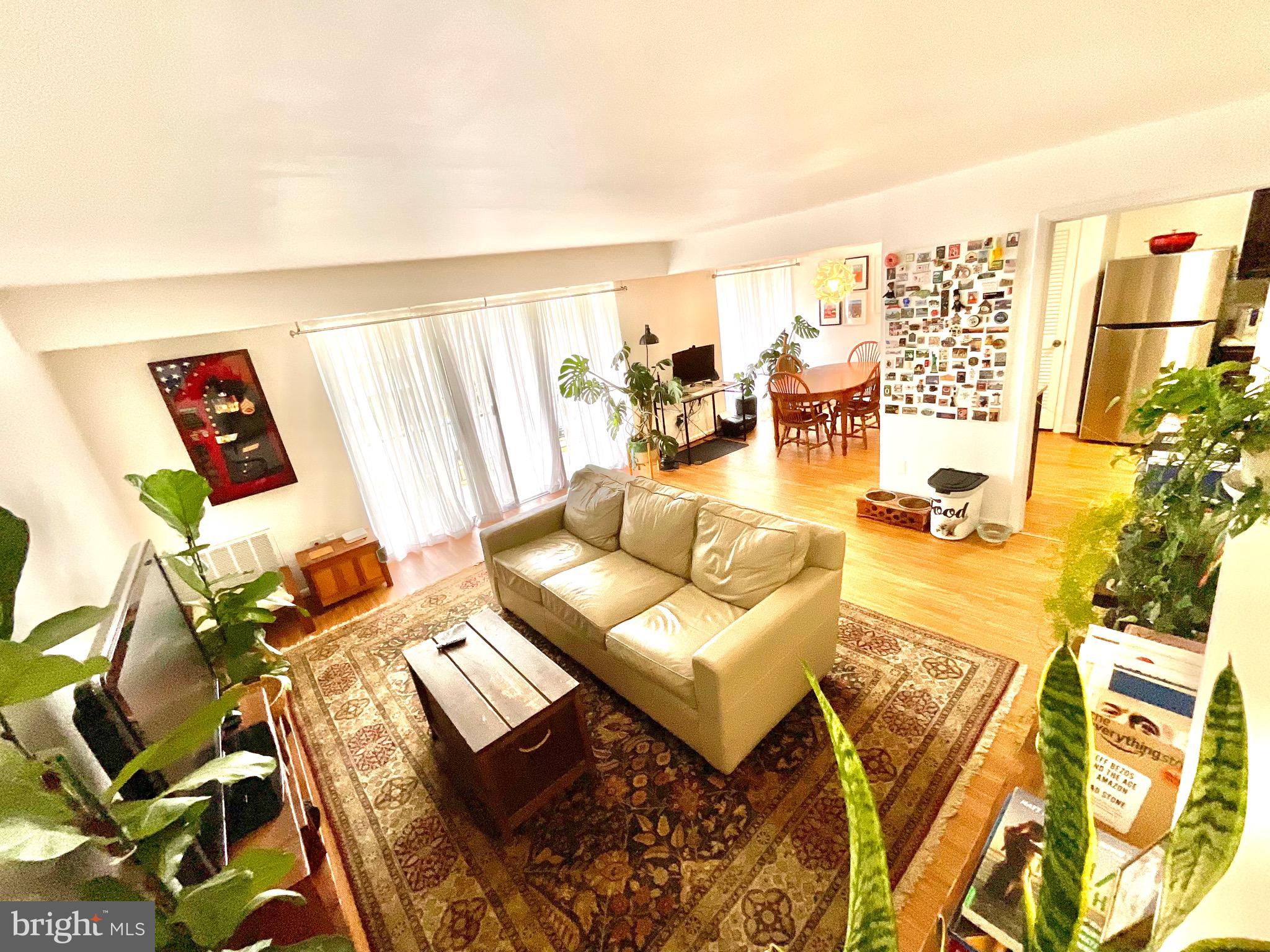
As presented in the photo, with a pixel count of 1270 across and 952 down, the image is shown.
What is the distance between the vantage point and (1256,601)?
51cm

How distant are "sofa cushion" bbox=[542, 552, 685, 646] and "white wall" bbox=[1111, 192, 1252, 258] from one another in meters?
4.64

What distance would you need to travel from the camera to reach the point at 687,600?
7.73 ft

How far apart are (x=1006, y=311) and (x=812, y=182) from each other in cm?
149

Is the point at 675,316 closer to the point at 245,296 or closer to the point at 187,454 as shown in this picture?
the point at 245,296

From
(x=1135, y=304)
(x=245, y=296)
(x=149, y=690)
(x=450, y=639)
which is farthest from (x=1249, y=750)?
(x=1135, y=304)

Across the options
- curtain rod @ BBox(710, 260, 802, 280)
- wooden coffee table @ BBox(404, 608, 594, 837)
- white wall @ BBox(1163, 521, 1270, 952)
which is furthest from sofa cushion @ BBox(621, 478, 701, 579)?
curtain rod @ BBox(710, 260, 802, 280)

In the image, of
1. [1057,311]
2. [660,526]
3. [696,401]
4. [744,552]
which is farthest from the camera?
[696,401]

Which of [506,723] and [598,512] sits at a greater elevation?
[598,512]

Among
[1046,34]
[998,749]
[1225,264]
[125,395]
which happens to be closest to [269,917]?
[998,749]

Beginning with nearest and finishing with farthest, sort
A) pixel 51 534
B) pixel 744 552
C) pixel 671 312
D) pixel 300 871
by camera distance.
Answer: pixel 300 871
pixel 51 534
pixel 744 552
pixel 671 312

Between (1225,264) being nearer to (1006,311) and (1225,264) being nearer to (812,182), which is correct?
(1006,311)

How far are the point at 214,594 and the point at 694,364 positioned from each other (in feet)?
16.1

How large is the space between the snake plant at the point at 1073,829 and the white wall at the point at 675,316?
201 inches

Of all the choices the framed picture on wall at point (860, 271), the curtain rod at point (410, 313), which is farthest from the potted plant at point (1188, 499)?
the framed picture on wall at point (860, 271)
